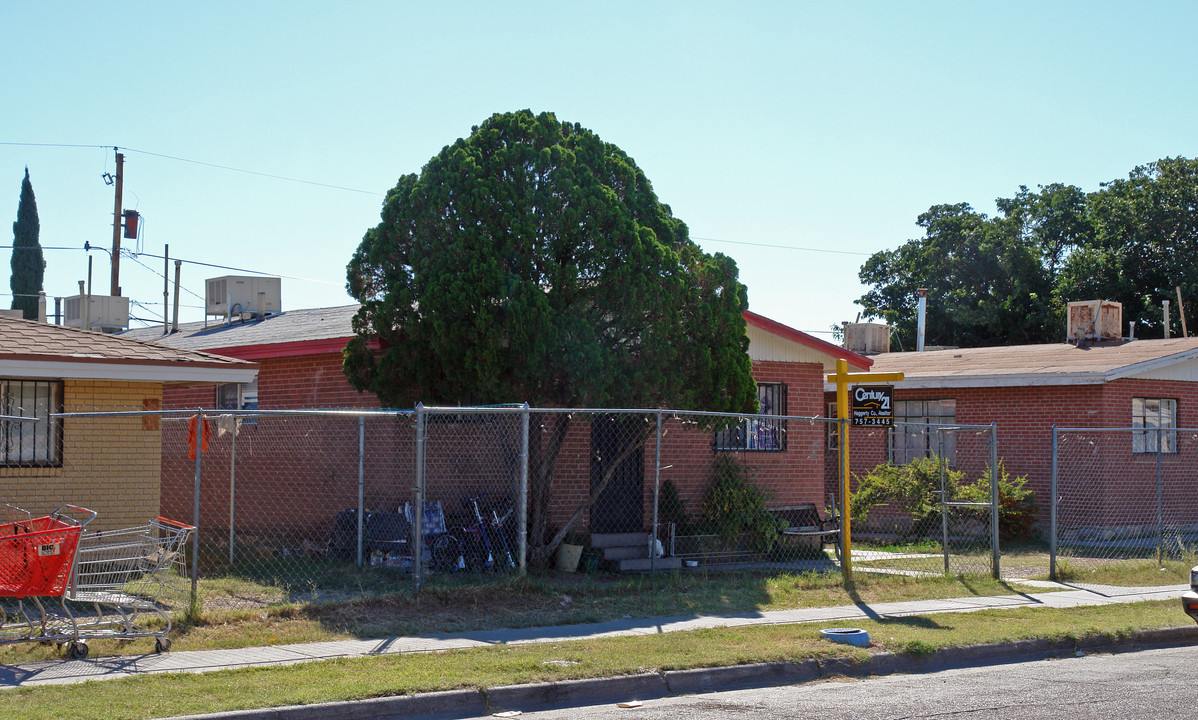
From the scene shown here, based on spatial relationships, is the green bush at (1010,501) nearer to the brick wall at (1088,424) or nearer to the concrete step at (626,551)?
the brick wall at (1088,424)

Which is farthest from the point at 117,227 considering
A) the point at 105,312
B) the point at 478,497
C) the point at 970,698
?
the point at 970,698

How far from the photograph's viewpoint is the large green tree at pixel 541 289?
516 inches

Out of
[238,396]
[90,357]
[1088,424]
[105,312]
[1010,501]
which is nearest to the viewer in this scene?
[90,357]

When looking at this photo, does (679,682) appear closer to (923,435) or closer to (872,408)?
(872,408)

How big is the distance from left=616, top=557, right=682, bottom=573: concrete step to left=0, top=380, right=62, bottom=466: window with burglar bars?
270 inches

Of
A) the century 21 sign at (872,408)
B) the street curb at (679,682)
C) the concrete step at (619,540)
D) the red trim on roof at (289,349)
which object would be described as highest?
the red trim on roof at (289,349)

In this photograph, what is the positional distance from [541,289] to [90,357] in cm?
516

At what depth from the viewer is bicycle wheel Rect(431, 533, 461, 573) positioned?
45.9ft

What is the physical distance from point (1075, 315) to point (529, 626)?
60.1ft

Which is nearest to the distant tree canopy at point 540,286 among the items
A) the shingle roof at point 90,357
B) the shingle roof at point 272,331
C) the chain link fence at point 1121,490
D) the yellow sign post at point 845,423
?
the yellow sign post at point 845,423

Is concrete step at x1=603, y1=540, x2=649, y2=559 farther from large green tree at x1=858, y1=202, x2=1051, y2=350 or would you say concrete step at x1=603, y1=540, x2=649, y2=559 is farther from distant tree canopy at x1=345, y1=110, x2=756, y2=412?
large green tree at x1=858, y1=202, x2=1051, y2=350

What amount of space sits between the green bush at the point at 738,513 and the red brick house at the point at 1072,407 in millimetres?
5709

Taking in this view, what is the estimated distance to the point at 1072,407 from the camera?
20.3 metres

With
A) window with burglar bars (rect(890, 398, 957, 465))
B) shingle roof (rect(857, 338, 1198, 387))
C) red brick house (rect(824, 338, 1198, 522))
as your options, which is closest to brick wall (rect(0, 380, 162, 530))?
shingle roof (rect(857, 338, 1198, 387))
